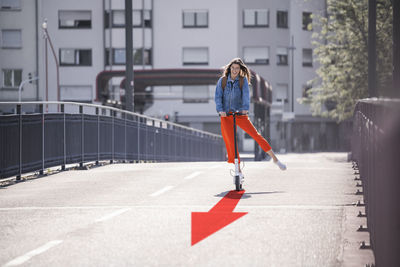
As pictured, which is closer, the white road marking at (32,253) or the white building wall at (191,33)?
the white road marking at (32,253)

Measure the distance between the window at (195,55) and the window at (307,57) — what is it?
359 inches

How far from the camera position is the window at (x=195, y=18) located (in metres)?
62.8

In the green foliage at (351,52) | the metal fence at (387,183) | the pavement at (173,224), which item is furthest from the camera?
the green foliage at (351,52)

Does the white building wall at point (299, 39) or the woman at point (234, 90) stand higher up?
the white building wall at point (299, 39)

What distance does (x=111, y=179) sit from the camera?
1310 cm

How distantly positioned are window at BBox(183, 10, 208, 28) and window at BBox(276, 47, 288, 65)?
6.70 meters

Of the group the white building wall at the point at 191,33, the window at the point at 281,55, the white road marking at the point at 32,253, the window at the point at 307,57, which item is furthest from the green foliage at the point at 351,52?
the white road marking at the point at 32,253

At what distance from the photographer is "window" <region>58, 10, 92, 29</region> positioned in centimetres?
6200

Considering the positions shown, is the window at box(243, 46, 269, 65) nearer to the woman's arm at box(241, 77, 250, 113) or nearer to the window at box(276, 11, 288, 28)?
the window at box(276, 11, 288, 28)

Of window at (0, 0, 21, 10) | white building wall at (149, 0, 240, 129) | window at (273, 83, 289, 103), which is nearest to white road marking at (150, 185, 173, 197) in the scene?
white building wall at (149, 0, 240, 129)

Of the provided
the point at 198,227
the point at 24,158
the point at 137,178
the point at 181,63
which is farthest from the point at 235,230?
the point at 181,63

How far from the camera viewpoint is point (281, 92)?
6544 centimetres

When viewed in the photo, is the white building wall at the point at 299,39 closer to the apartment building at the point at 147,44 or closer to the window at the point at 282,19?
the window at the point at 282,19

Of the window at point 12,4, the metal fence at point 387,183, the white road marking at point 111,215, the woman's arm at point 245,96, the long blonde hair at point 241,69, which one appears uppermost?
the window at point 12,4
